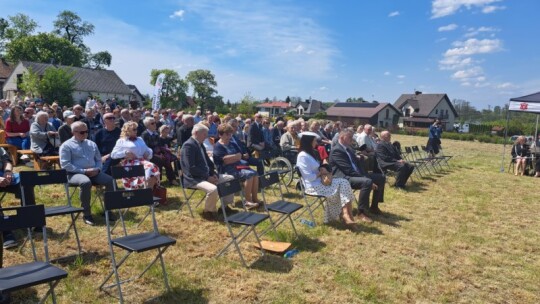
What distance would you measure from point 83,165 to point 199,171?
162cm

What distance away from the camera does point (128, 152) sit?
5770 mm

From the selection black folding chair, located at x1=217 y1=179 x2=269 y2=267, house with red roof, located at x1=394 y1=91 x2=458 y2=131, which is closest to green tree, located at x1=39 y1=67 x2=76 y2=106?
black folding chair, located at x1=217 y1=179 x2=269 y2=267

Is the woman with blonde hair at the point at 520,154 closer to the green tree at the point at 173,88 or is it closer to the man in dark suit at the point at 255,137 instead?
the man in dark suit at the point at 255,137

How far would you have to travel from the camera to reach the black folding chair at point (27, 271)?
241 cm

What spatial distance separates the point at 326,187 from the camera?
5.70 meters

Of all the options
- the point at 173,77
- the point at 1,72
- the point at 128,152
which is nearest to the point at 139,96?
the point at 173,77

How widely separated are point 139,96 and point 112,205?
70.4m

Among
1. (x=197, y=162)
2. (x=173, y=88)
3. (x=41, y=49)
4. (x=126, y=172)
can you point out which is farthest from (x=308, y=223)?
(x=173, y=88)

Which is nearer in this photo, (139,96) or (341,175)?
(341,175)

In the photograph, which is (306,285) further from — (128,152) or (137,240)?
(128,152)

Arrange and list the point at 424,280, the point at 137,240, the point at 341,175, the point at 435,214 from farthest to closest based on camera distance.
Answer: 1. the point at 435,214
2. the point at 341,175
3. the point at 424,280
4. the point at 137,240

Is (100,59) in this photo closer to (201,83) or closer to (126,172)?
(201,83)

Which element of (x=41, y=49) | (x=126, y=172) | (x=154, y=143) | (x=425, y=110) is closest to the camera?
(x=126, y=172)

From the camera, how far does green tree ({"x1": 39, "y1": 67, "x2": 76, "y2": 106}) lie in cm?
3422
